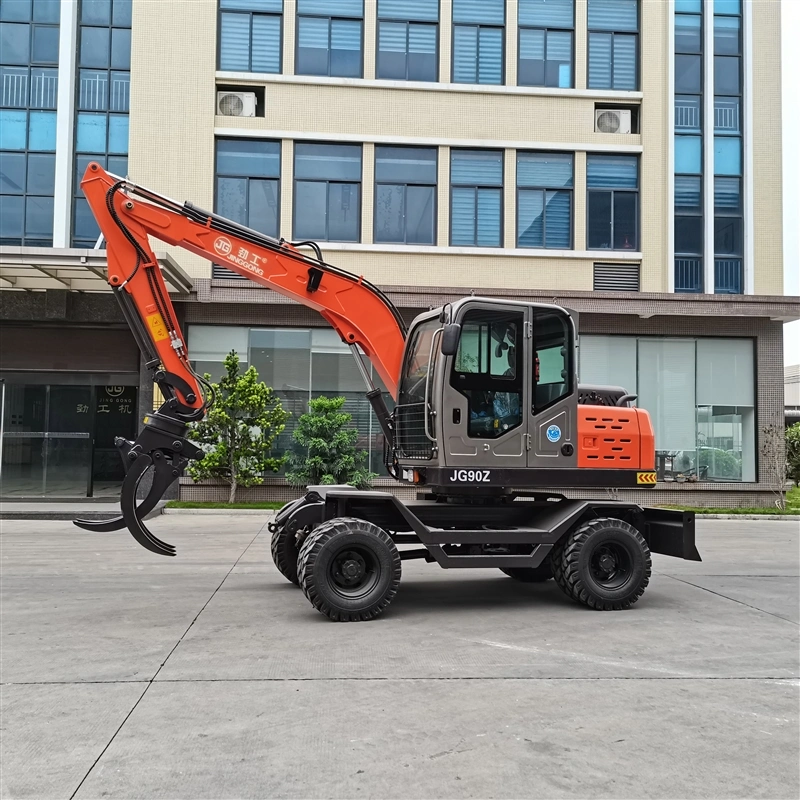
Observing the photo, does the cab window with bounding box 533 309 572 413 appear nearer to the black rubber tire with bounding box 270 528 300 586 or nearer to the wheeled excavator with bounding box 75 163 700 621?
the wheeled excavator with bounding box 75 163 700 621

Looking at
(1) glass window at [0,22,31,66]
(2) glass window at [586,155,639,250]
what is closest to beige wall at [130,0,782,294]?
(2) glass window at [586,155,639,250]

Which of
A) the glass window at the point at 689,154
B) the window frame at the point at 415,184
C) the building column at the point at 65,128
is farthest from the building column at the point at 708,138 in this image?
the building column at the point at 65,128

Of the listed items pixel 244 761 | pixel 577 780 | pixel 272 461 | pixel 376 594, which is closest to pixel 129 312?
pixel 376 594

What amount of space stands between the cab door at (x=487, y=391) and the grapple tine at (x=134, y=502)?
3161 mm

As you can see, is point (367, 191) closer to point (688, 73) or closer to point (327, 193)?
point (327, 193)

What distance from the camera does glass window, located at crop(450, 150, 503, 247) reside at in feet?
70.8

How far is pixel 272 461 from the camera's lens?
19.2m

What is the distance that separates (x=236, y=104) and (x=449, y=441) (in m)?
16.1

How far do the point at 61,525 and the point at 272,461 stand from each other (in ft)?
16.0

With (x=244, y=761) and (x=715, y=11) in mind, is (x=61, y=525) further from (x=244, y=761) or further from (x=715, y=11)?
(x=715, y=11)

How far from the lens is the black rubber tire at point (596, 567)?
8539 millimetres

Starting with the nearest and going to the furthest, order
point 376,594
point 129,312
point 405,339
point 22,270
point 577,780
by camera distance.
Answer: point 577,780
point 376,594
point 129,312
point 405,339
point 22,270

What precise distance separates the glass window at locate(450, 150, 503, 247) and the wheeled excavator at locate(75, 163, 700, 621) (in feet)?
41.6

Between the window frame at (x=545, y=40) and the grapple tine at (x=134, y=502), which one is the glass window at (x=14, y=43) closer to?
the window frame at (x=545, y=40)
